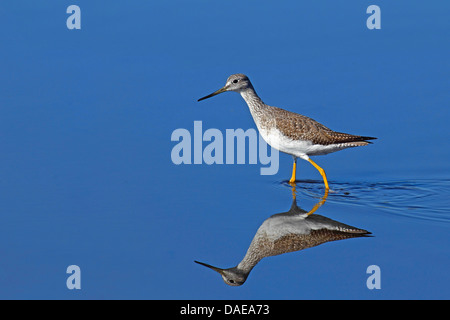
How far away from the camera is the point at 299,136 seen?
13773 millimetres

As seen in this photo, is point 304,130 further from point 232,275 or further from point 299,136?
point 232,275

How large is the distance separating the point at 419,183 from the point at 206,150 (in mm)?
4386

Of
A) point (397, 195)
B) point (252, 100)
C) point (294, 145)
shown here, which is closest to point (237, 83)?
point (252, 100)

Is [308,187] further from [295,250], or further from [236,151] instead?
[295,250]

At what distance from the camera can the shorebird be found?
542 inches

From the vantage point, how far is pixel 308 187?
44.5ft

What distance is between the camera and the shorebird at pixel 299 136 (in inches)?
542

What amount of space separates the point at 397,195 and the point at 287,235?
303cm

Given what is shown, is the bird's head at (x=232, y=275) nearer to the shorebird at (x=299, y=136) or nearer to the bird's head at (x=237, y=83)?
the shorebird at (x=299, y=136)

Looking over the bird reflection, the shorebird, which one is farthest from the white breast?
the bird reflection

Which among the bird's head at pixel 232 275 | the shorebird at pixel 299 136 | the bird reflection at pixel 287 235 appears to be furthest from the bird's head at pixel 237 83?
the bird's head at pixel 232 275

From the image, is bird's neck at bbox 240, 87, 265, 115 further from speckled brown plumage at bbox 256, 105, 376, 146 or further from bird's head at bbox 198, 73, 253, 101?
speckled brown plumage at bbox 256, 105, 376, 146

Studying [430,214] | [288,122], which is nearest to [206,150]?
[288,122]

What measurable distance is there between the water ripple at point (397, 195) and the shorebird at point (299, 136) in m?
0.40
